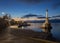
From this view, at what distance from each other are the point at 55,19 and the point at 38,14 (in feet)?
2.37

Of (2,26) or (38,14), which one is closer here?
(38,14)

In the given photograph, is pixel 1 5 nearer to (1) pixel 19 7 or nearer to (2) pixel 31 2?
(1) pixel 19 7

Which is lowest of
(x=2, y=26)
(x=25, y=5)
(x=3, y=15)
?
(x=2, y=26)

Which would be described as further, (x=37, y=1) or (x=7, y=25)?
(x=7, y=25)

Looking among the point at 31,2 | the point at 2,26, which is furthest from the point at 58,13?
the point at 2,26

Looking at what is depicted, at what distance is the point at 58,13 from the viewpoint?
610 cm

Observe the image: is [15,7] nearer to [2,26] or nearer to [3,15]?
[3,15]

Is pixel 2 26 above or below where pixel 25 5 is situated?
below

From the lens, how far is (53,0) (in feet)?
19.9

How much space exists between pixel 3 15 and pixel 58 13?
2.27 meters

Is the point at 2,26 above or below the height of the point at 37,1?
below

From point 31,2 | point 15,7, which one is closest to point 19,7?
point 15,7

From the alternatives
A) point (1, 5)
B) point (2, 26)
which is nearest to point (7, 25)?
point (2, 26)

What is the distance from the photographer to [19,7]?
19.6 feet
